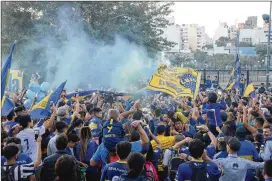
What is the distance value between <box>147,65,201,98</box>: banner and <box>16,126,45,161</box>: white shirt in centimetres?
607

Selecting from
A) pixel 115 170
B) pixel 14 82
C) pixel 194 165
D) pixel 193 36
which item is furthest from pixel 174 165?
pixel 193 36

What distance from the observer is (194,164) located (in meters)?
5.19

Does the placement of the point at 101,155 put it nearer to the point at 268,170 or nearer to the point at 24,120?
the point at 24,120

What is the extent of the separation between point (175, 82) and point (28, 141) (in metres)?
6.51

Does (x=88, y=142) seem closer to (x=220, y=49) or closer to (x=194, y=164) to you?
(x=194, y=164)

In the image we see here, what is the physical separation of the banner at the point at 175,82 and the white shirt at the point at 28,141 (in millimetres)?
6068

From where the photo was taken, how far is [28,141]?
6746mm

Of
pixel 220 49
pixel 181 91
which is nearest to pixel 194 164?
pixel 181 91

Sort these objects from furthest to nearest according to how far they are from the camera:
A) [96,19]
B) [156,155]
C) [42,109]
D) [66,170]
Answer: [96,19] < [42,109] < [156,155] < [66,170]

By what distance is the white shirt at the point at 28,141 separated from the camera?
6715 millimetres

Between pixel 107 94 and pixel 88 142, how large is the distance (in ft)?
29.1

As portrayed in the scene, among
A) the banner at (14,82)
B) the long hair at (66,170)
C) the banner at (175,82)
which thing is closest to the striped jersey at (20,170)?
the long hair at (66,170)

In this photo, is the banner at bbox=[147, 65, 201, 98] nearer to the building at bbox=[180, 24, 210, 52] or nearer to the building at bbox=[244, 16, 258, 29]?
the building at bbox=[244, 16, 258, 29]

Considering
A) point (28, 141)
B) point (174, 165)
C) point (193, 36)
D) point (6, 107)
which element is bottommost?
point (174, 165)
